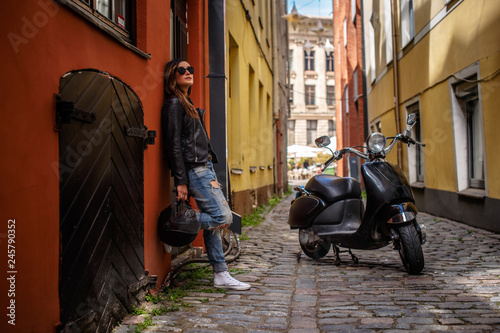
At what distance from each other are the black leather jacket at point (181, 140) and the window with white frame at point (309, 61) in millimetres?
48014

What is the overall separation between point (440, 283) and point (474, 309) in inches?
33.3

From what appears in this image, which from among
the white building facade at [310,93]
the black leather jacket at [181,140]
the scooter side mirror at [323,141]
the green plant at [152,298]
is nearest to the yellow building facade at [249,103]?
the scooter side mirror at [323,141]

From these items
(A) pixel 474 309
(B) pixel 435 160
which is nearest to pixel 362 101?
(B) pixel 435 160

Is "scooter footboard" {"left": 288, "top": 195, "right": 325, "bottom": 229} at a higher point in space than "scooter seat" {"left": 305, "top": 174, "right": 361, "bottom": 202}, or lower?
lower

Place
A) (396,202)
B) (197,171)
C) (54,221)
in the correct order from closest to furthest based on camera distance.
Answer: (54,221) → (197,171) → (396,202)

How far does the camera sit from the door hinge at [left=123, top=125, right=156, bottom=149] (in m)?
3.51

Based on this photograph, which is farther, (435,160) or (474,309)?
(435,160)

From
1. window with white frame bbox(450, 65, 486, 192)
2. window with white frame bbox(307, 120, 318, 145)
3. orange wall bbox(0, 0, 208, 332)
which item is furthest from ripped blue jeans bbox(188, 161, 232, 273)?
window with white frame bbox(307, 120, 318, 145)

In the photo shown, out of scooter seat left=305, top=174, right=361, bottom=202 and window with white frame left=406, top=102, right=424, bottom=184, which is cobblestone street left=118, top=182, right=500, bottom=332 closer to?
scooter seat left=305, top=174, right=361, bottom=202

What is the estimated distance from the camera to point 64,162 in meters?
2.64

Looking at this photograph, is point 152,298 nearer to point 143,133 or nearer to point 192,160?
point 192,160

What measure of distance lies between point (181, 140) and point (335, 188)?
7.25 feet

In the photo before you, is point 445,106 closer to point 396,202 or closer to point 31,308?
point 396,202

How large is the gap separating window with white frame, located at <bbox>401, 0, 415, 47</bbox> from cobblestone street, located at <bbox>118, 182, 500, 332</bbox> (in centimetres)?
718
